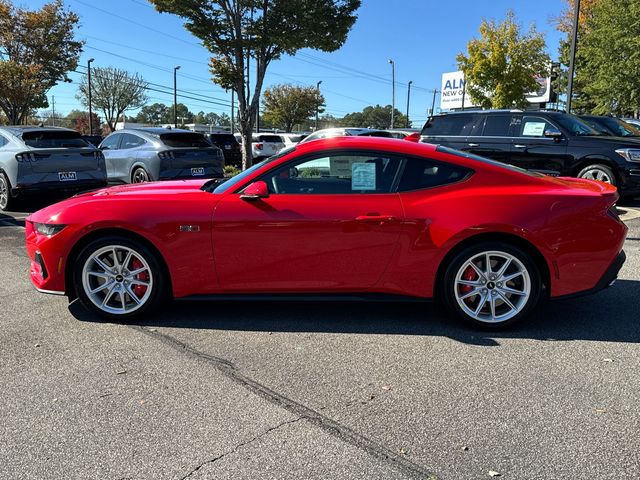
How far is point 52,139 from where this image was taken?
388 inches

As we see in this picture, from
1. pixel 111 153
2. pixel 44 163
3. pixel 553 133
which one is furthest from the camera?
pixel 111 153

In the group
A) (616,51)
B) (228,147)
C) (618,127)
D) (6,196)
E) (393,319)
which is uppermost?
(616,51)

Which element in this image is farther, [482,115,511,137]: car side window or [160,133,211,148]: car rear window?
[160,133,211,148]: car rear window

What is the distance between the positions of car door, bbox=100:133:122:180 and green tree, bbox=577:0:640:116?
669 inches

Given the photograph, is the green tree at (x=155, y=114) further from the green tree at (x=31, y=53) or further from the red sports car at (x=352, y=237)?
the red sports car at (x=352, y=237)

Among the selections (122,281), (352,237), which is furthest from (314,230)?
(122,281)

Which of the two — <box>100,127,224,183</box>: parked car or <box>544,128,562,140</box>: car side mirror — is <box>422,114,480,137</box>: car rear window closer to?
<box>544,128,562,140</box>: car side mirror

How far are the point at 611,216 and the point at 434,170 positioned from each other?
4.58ft

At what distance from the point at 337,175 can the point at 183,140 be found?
25.1 feet

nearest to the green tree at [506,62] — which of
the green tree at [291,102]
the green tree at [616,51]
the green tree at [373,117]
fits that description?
the green tree at [616,51]

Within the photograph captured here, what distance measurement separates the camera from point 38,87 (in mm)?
24828

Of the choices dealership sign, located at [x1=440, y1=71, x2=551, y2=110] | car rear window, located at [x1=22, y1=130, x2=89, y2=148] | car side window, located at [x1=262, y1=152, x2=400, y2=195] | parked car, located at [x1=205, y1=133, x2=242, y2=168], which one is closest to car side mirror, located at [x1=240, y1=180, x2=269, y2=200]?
car side window, located at [x1=262, y1=152, x2=400, y2=195]

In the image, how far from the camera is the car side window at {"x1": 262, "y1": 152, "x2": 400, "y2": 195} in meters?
4.21

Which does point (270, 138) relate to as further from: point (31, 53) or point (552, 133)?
point (552, 133)
